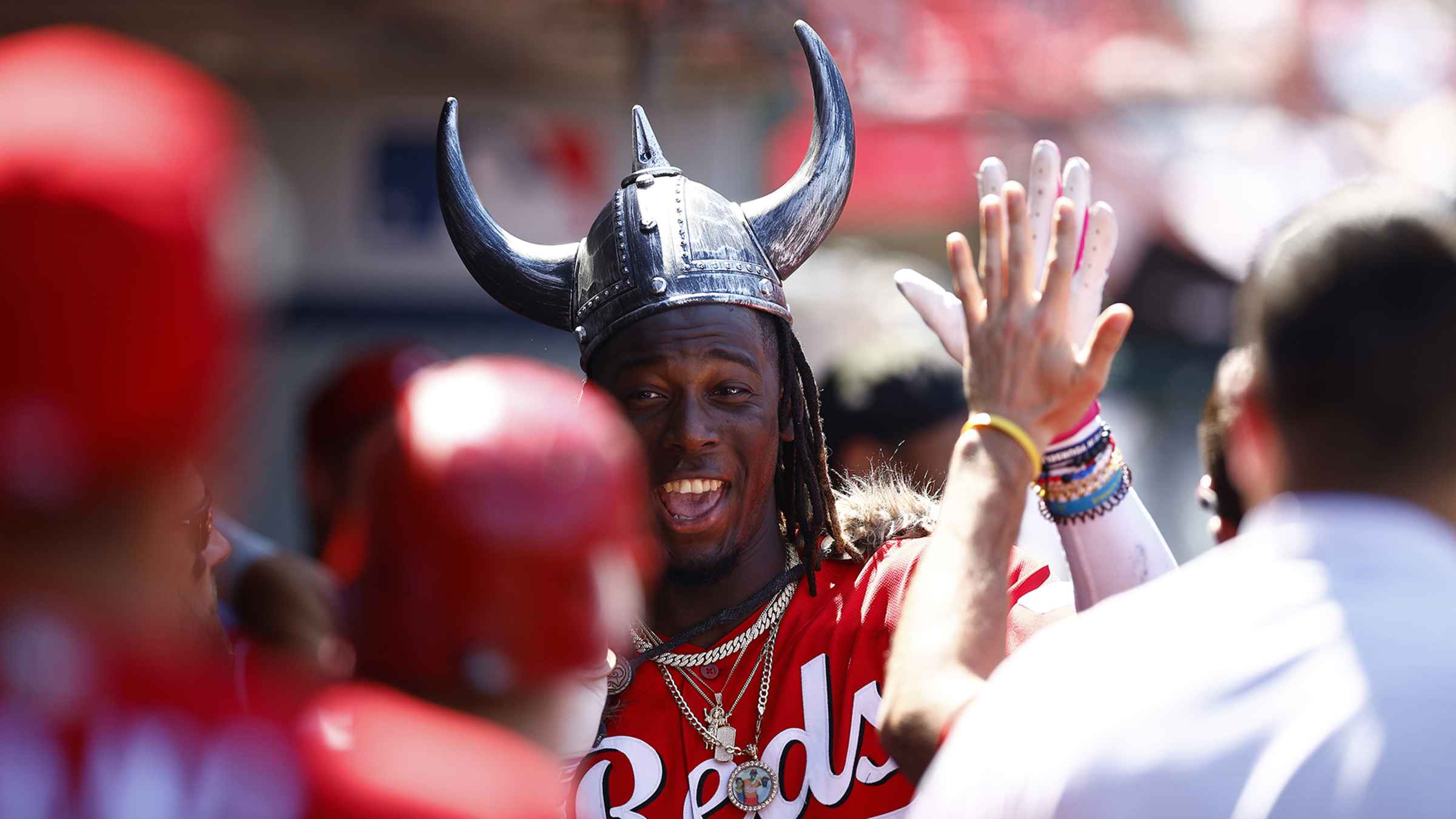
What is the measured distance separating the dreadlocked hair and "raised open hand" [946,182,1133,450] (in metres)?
0.95

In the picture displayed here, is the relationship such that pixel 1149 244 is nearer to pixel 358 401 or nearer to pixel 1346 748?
pixel 358 401

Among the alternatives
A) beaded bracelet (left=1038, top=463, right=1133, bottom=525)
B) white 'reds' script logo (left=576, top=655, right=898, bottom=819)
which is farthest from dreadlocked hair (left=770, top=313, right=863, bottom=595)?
beaded bracelet (left=1038, top=463, right=1133, bottom=525)

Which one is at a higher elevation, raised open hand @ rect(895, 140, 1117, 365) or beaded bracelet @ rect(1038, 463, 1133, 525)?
raised open hand @ rect(895, 140, 1117, 365)

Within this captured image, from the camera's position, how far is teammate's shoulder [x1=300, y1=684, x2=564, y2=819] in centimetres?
107

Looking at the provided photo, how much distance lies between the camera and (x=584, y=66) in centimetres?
835

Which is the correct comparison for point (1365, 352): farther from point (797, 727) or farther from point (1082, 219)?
point (797, 727)

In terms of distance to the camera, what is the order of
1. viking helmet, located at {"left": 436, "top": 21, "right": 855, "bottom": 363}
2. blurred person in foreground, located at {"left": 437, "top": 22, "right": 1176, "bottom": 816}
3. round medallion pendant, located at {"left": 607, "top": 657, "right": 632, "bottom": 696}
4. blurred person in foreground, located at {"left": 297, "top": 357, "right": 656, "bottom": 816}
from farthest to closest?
viking helmet, located at {"left": 436, "top": 21, "right": 855, "bottom": 363} < round medallion pendant, located at {"left": 607, "top": 657, "right": 632, "bottom": 696} < blurred person in foreground, located at {"left": 437, "top": 22, "right": 1176, "bottom": 816} < blurred person in foreground, located at {"left": 297, "top": 357, "right": 656, "bottom": 816}

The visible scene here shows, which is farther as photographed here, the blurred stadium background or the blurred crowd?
the blurred stadium background

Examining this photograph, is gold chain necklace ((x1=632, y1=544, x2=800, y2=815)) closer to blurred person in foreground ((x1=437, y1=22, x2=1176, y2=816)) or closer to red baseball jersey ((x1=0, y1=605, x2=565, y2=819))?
blurred person in foreground ((x1=437, y1=22, x2=1176, y2=816))

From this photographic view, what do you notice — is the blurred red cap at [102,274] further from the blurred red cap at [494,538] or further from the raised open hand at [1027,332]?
the raised open hand at [1027,332]

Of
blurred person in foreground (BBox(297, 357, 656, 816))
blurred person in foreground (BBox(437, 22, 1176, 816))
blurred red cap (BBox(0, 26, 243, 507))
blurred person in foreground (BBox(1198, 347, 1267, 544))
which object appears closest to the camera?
blurred red cap (BBox(0, 26, 243, 507))

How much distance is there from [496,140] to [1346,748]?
7.56 metres

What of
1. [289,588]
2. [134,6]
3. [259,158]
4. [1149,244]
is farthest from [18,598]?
[1149,244]

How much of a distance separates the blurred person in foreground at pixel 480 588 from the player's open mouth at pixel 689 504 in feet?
5.02
